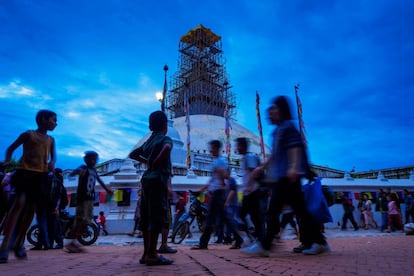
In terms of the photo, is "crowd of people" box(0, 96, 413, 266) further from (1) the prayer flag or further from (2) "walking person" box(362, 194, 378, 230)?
(2) "walking person" box(362, 194, 378, 230)

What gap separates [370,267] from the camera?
9.34ft

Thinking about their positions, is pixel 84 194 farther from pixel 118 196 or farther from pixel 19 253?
→ pixel 118 196

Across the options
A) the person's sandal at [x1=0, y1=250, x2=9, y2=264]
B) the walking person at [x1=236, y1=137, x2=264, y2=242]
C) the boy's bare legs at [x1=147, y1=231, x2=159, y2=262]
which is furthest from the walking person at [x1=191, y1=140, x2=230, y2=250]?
the person's sandal at [x1=0, y1=250, x2=9, y2=264]

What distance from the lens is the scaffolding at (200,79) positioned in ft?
149

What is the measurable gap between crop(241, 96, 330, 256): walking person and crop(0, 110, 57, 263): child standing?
8.62 feet

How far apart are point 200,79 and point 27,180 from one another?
43561mm

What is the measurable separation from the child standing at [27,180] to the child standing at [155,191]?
1.46 metres

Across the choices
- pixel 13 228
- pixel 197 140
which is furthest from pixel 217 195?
Answer: pixel 197 140

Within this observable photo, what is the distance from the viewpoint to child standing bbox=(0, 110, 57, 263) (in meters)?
3.84

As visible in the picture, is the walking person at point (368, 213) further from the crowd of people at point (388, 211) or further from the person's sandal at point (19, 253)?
the person's sandal at point (19, 253)

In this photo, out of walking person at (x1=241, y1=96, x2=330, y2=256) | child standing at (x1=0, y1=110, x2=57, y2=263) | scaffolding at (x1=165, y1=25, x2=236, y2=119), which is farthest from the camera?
scaffolding at (x1=165, y1=25, x2=236, y2=119)

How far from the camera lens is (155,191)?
3350mm

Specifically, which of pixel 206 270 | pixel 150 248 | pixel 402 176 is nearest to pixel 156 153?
pixel 150 248

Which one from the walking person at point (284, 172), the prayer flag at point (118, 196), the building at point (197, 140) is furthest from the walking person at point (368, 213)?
the walking person at point (284, 172)
